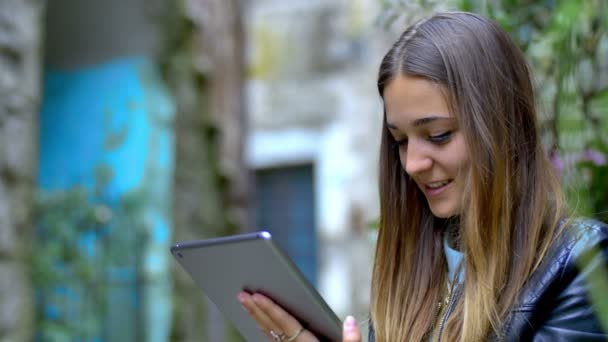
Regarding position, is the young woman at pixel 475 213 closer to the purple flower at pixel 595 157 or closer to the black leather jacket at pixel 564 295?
the black leather jacket at pixel 564 295

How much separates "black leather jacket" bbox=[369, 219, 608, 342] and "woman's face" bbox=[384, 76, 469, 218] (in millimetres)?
197

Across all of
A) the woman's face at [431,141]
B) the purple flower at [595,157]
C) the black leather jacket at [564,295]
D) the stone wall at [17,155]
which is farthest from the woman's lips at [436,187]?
the stone wall at [17,155]

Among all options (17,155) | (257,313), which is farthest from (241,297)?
(17,155)

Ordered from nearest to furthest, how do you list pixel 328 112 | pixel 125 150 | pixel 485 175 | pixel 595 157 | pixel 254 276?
pixel 485 175 < pixel 254 276 < pixel 595 157 < pixel 125 150 < pixel 328 112

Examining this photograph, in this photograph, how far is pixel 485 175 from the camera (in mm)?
1454

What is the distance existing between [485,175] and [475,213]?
61 mm

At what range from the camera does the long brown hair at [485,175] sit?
142cm

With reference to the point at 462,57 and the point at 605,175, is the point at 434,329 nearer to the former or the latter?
the point at 462,57

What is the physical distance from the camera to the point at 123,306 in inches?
171

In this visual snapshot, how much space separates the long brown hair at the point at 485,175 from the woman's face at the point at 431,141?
0.02 m

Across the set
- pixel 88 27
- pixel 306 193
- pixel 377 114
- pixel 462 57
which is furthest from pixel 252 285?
pixel 306 193

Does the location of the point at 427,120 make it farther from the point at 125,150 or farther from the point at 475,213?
the point at 125,150

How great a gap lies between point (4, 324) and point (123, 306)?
133cm

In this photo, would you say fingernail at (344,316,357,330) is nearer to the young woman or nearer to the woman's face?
the young woman
